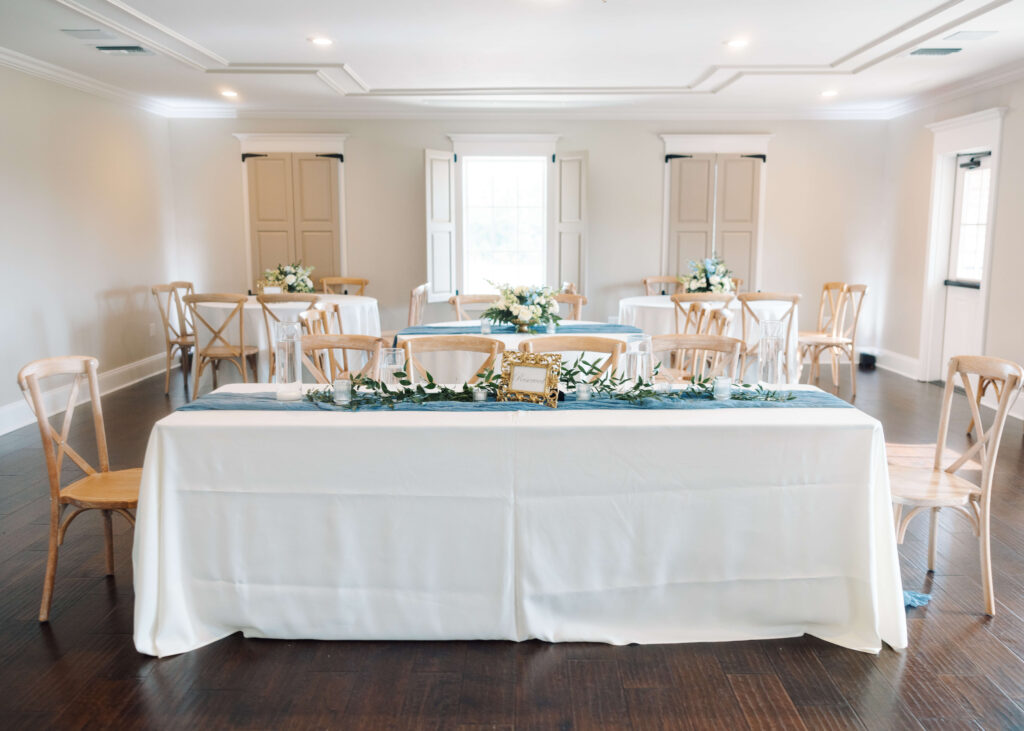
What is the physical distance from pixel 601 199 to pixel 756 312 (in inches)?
110

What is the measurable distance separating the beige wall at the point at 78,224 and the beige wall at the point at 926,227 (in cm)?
768

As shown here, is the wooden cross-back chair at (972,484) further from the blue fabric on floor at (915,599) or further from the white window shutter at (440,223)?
the white window shutter at (440,223)

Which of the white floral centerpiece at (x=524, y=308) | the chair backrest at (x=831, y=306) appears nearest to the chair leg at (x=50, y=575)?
the white floral centerpiece at (x=524, y=308)

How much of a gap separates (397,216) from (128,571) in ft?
19.5

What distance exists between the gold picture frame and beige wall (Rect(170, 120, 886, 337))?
6.04m

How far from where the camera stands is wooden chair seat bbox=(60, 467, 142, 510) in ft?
9.64

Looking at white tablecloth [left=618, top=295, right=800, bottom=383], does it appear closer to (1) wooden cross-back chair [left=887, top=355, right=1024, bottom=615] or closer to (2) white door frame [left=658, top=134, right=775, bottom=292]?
(2) white door frame [left=658, top=134, right=775, bottom=292]

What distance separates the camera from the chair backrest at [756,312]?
643 cm

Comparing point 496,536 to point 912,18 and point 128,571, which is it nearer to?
point 128,571

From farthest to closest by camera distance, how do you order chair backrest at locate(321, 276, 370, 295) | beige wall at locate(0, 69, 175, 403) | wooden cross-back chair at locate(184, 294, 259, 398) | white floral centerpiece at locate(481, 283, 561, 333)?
chair backrest at locate(321, 276, 370, 295)
wooden cross-back chair at locate(184, 294, 259, 398)
beige wall at locate(0, 69, 175, 403)
white floral centerpiece at locate(481, 283, 561, 333)

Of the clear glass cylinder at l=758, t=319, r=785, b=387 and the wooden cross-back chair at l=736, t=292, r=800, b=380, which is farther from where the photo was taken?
the wooden cross-back chair at l=736, t=292, r=800, b=380

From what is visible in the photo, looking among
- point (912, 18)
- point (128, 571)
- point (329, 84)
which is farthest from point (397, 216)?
point (128, 571)

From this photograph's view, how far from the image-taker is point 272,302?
20.7 feet

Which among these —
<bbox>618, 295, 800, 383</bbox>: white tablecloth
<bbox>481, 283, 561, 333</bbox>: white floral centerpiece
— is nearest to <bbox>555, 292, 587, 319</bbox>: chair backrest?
<bbox>618, 295, 800, 383</bbox>: white tablecloth
